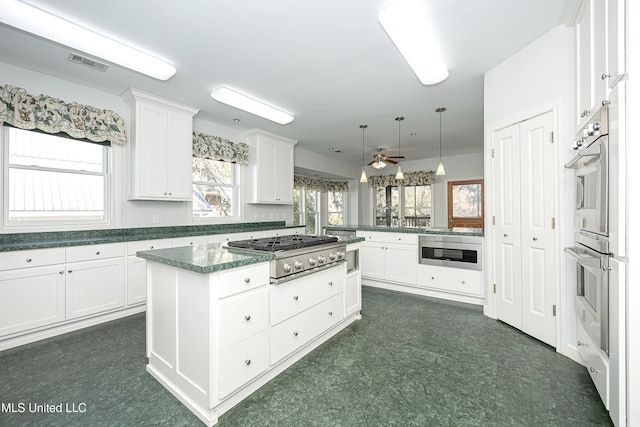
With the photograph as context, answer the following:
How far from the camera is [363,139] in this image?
18.6 ft

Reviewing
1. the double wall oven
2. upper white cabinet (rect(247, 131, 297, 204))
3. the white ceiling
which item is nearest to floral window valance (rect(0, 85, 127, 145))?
the white ceiling

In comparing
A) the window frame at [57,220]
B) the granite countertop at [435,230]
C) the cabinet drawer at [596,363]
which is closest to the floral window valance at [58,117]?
the window frame at [57,220]

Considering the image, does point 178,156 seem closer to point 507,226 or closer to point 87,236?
point 87,236

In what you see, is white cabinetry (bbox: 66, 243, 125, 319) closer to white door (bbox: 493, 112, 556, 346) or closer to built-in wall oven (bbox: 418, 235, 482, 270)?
built-in wall oven (bbox: 418, 235, 482, 270)

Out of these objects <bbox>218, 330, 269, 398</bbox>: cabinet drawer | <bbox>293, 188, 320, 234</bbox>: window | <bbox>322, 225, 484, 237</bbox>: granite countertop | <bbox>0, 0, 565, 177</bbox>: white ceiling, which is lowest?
<bbox>218, 330, 269, 398</bbox>: cabinet drawer

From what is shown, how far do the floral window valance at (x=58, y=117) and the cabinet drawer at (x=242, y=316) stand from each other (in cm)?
295

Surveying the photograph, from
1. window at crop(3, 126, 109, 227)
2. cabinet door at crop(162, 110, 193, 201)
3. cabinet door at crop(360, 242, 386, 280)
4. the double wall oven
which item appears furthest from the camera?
cabinet door at crop(360, 242, 386, 280)

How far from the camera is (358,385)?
6.04ft

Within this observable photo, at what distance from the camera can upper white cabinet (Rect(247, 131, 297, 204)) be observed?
496 centimetres

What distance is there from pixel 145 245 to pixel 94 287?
604 millimetres

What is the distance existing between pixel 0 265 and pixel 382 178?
758 cm

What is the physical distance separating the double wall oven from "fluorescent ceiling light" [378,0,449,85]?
1280mm

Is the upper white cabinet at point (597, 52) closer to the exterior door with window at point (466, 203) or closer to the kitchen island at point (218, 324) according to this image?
the kitchen island at point (218, 324)

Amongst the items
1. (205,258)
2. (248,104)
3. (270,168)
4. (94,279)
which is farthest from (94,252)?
(270,168)
